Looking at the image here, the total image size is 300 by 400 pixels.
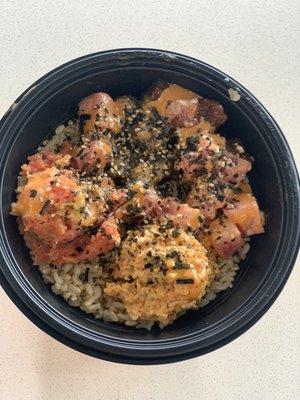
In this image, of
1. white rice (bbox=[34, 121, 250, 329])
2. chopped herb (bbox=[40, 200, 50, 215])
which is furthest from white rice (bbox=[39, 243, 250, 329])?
chopped herb (bbox=[40, 200, 50, 215])

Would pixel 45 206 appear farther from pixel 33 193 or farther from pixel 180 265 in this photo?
pixel 180 265

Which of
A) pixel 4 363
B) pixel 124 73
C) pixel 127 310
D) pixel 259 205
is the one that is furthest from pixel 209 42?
pixel 4 363

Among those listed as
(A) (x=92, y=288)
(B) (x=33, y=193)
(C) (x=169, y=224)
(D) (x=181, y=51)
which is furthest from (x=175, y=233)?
(D) (x=181, y=51)

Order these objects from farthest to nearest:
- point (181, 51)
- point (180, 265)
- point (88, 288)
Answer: point (181, 51) < point (88, 288) < point (180, 265)

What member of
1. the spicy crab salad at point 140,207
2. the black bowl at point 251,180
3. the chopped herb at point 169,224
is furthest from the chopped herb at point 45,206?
the chopped herb at point 169,224

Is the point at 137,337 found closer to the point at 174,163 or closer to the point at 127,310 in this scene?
the point at 127,310

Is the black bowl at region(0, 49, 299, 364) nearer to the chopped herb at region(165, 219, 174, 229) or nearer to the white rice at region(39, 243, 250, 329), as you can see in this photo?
the white rice at region(39, 243, 250, 329)

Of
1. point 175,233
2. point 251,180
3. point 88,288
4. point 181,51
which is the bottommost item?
point 88,288
